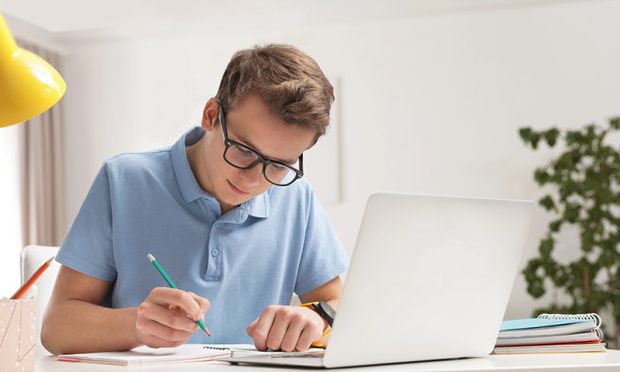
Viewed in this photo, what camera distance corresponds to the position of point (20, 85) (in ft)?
2.45

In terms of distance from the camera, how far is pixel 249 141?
136cm

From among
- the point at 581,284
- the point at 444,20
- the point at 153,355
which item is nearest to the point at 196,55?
the point at 444,20

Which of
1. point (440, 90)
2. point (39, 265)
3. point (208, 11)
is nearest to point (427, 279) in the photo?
point (39, 265)

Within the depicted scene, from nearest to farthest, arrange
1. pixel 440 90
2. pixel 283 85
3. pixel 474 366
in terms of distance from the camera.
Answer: pixel 474 366 → pixel 283 85 → pixel 440 90

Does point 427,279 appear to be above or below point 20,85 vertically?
below

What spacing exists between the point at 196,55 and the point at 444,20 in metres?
1.72

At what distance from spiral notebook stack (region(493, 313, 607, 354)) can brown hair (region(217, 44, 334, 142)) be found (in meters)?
0.48

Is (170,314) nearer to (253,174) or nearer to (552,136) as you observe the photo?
(253,174)

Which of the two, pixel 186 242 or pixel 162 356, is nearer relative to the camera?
pixel 162 356

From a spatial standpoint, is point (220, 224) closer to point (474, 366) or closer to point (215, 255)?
point (215, 255)

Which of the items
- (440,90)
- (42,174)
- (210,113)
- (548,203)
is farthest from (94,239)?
(42,174)

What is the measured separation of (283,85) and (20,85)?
651 millimetres

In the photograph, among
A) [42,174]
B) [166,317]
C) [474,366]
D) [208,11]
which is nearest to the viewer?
[474,366]

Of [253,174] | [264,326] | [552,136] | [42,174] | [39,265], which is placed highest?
[253,174]
